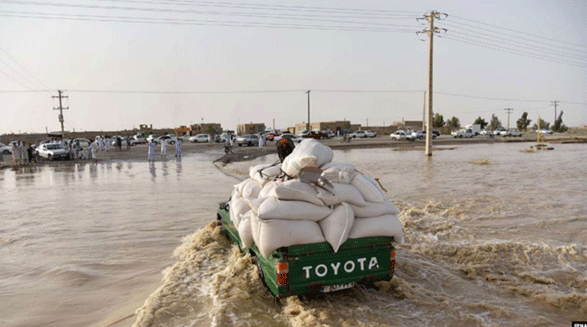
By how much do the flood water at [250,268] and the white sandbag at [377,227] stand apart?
0.85 metres

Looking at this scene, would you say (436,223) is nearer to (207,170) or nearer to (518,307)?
(518,307)

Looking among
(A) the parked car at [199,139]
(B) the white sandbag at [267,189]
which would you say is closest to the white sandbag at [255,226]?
(B) the white sandbag at [267,189]

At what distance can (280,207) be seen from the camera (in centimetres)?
385

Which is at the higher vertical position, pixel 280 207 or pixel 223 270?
pixel 280 207

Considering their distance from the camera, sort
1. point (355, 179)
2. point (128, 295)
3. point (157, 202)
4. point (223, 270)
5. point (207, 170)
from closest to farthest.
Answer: point (355, 179), point (128, 295), point (223, 270), point (157, 202), point (207, 170)

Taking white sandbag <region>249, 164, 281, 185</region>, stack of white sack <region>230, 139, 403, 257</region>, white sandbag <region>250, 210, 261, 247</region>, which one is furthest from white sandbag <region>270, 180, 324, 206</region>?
white sandbag <region>249, 164, 281, 185</region>

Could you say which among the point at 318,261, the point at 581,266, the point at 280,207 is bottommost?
the point at 581,266

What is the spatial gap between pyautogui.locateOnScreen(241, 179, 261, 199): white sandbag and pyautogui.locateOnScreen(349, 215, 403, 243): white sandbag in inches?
52.9

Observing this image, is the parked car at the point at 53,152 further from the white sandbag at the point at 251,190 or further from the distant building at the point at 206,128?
the distant building at the point at 206,128

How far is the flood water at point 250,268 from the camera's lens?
4.27 m

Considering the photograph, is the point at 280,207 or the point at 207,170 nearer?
the point at 280,207

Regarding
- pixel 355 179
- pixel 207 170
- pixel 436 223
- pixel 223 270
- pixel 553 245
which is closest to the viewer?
pixel 355 179

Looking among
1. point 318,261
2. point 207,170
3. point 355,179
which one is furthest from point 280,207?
point 207,170

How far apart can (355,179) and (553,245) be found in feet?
15.1
